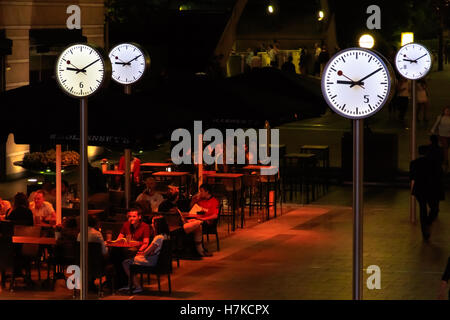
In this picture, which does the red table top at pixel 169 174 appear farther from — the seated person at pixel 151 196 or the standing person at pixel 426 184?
the standing person at pixel 426 184

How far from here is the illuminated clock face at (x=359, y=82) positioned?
33.8 ft

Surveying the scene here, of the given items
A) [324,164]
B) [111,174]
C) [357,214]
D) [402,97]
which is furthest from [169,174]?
[402,97]

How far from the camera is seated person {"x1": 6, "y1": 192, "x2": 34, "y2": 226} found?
58.1 ft

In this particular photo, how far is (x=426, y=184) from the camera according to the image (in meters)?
19.8

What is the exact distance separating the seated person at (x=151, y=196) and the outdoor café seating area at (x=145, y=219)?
0.02m

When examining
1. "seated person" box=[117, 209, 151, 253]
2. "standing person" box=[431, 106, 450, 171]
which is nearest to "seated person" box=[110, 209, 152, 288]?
"seated person" box=[117, 209, 151, 253]

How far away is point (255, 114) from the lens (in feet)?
67.4

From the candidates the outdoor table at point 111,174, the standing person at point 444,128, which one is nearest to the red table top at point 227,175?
the outdoor table at point 111,174

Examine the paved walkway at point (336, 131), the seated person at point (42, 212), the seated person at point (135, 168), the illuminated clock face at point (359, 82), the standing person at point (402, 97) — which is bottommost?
the seated person at point (42, 212)

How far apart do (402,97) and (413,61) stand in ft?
48.5

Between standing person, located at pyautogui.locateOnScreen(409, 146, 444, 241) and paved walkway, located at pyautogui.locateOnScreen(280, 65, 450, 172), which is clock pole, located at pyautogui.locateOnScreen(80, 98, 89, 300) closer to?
standing person, located at pyautogui.locateOnScreen(409, 146, 444, 241)

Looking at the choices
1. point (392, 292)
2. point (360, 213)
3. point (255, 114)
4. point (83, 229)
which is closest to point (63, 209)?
point (255, 114)

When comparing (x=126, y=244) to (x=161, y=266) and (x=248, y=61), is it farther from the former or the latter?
(x=248, y=61)
